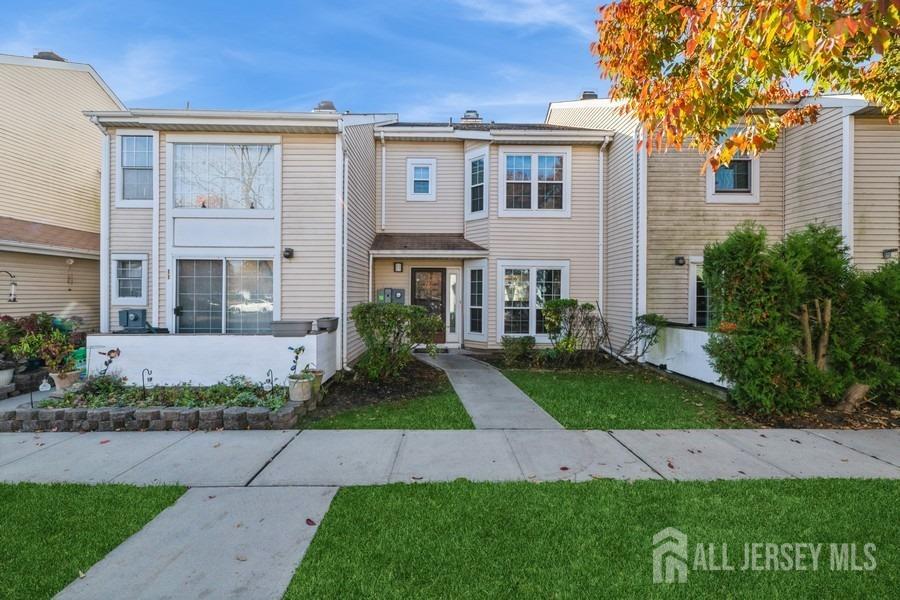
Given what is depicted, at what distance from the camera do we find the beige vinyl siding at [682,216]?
934 cm

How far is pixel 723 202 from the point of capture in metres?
9.49

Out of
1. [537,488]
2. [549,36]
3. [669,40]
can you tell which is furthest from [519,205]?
[537,488]

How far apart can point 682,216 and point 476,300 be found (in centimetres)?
529

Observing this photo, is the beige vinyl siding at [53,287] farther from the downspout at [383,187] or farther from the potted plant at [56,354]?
the downspout at [383,187]

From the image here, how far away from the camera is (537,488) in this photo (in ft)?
11.8

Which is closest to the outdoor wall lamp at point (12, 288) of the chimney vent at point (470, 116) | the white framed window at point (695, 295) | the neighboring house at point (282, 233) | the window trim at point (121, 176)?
the neighboring house at point (282, 233)

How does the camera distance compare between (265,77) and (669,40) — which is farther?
(265,77)

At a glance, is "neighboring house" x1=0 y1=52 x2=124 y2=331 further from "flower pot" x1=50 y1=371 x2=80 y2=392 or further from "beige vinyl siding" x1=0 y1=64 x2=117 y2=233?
"flower pot" x1=50 y1=371 x2=80 y2=392

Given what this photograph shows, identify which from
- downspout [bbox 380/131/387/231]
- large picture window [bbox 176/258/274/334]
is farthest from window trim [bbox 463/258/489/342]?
large picture window [bbox 176/258/274/334]

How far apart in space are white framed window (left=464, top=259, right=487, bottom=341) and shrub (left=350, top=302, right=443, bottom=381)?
3.65 meters

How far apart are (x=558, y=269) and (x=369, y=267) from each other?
4.95 meters

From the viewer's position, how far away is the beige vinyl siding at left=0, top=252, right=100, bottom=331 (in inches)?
362

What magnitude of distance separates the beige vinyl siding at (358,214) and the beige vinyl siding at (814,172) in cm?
954

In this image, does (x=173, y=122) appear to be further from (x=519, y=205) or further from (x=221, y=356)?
(x=519, y=205)
